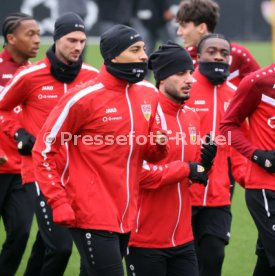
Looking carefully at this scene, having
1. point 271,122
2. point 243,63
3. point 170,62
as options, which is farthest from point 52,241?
point 243,63

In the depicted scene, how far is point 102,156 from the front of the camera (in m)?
6.95

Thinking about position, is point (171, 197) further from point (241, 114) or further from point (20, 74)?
point (20, 74)

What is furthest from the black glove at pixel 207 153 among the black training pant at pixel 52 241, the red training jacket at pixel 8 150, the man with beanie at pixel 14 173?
the red training jacket at pixel 8 150

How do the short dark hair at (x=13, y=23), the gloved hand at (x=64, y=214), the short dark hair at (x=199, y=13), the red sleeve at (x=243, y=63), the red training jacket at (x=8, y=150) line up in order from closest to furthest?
1. the gloved hand at (x=64, y=214)
2. the red training jacket at (x=8, y=150)
3. the short dark hair at (x=13, y=23)
4. the short dark hair at (x=199, y=13)
5. the red sleeve at (x=243, y=63)

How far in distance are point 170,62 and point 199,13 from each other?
7.07ft

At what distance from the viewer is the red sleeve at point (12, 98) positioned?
8.54 m

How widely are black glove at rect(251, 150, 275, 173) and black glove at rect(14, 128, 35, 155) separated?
1.83 m

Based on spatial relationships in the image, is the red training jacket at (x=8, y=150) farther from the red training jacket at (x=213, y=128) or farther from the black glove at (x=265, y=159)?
the black glove at (x=265, y=159)

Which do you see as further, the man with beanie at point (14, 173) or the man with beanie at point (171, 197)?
the man with beanie at point (14, 173)

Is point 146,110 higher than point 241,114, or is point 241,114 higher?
point 146,110

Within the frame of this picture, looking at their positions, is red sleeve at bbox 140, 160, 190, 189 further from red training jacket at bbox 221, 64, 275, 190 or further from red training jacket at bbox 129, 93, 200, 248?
red training jacket at bbox 221, 64, 275, 190

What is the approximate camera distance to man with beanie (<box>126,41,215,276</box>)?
7.36m

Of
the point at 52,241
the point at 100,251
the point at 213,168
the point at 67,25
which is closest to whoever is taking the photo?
the point at 100,251

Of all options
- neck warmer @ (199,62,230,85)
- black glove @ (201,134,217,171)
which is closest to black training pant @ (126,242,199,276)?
black glove @ (201,134,217,171)
